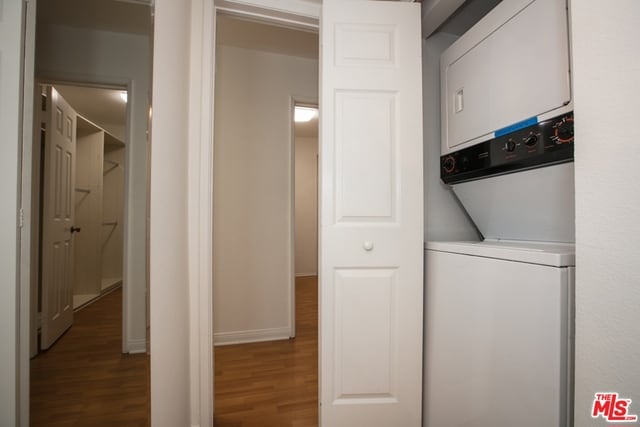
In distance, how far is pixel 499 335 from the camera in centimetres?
96

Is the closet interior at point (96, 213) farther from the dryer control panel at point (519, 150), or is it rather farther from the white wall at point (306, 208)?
the dryer control panel at point (519, 150)

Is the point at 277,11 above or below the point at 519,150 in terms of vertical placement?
above

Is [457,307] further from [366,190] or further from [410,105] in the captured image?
[410,105]

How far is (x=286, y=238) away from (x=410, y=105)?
170 centimetres

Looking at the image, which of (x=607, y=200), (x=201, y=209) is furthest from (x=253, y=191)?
(x=607, y=200)

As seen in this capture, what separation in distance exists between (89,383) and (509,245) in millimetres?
2586

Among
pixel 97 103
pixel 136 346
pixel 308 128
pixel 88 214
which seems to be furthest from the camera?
pixel 308 128

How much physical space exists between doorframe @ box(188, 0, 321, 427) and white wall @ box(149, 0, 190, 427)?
0.06m

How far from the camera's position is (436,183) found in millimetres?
1610

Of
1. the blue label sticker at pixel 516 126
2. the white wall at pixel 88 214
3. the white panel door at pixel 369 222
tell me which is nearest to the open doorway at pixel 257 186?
the white panel door at pixel 369 222

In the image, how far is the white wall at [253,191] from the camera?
2494 millimetres

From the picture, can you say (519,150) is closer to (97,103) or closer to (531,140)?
(531,140)

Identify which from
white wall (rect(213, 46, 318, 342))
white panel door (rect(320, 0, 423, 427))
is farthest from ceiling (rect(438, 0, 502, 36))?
white wall (rect(213, 46, 318, 342))

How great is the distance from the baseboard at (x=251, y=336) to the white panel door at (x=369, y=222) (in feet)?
4.41
